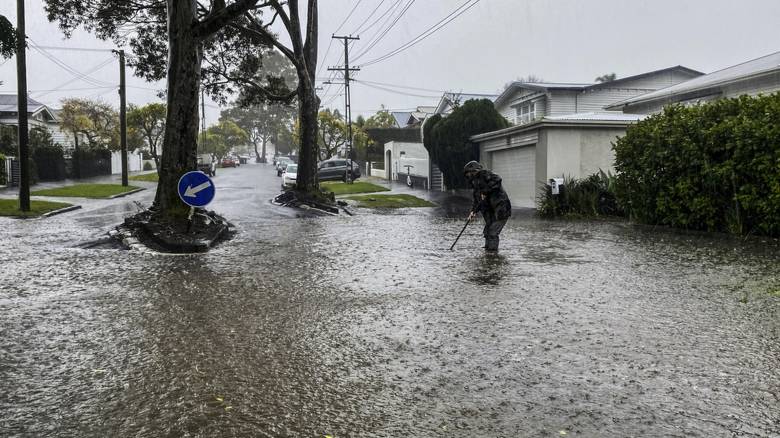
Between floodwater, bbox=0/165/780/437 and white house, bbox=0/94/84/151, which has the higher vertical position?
white house, bbox=0/94/84/151

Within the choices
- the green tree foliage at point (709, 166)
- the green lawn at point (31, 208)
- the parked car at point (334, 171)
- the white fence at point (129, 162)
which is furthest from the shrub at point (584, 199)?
the white fence at point (129, 162)

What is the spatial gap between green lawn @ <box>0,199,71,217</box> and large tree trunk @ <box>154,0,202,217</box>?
22.8 feet

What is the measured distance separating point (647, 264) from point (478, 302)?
13.0ft

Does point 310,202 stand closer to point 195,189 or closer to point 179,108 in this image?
point 179,108

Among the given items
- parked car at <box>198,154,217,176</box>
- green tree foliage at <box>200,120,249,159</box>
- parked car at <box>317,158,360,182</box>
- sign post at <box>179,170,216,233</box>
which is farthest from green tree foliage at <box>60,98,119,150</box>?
sign post at <box>179,170,216,233</box>

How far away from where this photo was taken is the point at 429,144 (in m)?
33.6

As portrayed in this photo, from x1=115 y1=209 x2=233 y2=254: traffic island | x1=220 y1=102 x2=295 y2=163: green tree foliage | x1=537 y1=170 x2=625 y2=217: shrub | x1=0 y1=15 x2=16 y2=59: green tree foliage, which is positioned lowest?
x1=115 y1=209 x2=233 y2=254: traffic island

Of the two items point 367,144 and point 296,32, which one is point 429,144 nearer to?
point 296,32

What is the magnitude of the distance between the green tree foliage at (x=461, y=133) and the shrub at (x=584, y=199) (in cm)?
982

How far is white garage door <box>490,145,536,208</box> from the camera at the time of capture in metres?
23.5

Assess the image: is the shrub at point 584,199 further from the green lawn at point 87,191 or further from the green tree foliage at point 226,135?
the green tree foliage at point 226,135

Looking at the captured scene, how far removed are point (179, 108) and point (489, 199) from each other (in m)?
6.84

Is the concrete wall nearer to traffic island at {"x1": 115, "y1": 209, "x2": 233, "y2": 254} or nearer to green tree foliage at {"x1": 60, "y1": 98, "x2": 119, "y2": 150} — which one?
green tree foliage at {"x1": 60, "y1": 98, "x2": 119, "y2": 150}

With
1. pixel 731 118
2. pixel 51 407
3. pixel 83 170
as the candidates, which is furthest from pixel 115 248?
pixel 83 170
